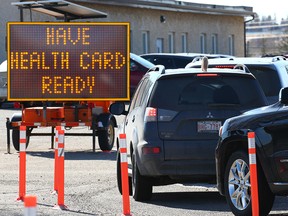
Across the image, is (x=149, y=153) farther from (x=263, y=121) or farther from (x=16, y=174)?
(x=16, y=174)

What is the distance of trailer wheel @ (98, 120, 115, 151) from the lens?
858 inches

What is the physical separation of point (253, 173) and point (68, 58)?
1081 centimetres

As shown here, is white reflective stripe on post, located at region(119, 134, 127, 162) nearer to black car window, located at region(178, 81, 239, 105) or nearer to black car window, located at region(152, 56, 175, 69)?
black car window, located at region(178, 81, 239, 105)

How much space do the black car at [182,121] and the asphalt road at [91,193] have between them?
37 cm

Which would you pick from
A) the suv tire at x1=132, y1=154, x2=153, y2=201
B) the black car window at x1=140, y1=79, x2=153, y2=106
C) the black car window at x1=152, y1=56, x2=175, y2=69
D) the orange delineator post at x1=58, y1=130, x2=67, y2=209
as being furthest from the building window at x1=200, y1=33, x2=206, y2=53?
the orange delineator post at x1=58, y1=130, x2=67, y2=209

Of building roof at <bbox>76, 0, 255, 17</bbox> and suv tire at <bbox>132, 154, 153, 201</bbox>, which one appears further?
building roof at <bbox>76, 0, 255, 17</bbox>

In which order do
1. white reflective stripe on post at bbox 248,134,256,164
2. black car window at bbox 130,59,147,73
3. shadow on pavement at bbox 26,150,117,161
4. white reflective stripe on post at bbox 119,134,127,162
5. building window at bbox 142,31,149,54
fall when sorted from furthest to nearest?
building window at bbox 142,31,149,54
black car window at bbox 130,59,147,73
shadow on pavement at bbox 26,150,117,161
white reflective stripe on post at bbox 119,134,127,162
white reflective stripe on post at bbox 248,134,256,164

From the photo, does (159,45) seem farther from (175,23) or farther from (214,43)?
(214,43)

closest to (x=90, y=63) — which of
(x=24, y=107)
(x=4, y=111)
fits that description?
(x=24, y=107)

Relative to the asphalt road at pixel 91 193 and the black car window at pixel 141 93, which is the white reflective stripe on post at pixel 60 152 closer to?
the asphalt road at pixel 91 193

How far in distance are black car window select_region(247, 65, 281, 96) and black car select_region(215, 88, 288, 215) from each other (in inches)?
234

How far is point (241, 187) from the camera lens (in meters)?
11.6

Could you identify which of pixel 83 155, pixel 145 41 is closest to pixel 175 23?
pixel 145 41

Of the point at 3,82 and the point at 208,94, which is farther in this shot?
the point at 3,82
